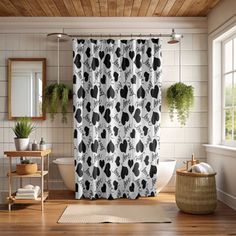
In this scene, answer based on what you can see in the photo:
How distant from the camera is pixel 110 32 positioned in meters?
5.63

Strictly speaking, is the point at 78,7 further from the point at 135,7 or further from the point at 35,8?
the point at 135,7

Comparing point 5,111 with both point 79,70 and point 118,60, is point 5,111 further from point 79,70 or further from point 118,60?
point 118,60

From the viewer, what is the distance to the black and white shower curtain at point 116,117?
5199mm

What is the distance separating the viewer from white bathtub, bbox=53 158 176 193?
5.23 m

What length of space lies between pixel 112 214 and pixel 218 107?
2.28m

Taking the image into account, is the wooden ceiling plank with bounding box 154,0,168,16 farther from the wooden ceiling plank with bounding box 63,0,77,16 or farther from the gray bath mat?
the gray bath mat

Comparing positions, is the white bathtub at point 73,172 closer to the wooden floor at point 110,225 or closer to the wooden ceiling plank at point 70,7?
the wooden floor at point 110,225

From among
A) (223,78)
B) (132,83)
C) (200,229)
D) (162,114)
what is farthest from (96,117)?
(200,229)

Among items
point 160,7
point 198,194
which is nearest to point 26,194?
point 198,194

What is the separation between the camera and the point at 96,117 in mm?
5215

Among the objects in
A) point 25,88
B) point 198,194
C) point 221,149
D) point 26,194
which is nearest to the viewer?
point 198,194

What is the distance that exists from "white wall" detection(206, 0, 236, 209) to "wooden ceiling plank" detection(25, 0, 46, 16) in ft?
7.90

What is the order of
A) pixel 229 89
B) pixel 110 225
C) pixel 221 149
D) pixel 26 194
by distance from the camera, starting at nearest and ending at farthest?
pixel 110 225, pixel 26 194, pixel 221 149, pixel 229 89

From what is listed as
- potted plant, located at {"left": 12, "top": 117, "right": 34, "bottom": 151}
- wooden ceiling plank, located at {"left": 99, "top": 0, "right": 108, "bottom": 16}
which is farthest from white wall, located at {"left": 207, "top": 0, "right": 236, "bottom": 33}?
potted plant, located at {"left": 12, "top": 117, "right": 34, "bottom": 151}
